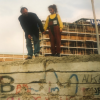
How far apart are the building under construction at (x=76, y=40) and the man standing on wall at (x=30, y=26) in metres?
25.5

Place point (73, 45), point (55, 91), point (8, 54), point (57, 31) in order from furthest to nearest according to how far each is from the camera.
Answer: point (73, 45), point (8, 54), point (57, 31), point (55, 91)

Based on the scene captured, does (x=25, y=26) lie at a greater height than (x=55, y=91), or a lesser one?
greater

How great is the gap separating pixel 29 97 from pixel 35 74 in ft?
2.04

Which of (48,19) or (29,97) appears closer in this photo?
(29,97)

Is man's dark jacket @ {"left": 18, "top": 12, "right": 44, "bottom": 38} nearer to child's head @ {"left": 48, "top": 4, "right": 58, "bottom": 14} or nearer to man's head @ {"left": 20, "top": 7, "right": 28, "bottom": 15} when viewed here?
man's head @ {"left": 20, "top": 7, "right": 28, "bottom": 15}

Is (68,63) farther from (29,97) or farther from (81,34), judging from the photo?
(81,34)

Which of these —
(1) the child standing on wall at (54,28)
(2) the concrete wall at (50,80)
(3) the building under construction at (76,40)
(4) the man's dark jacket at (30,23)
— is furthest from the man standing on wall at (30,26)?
(3) the building under construction at (76,40)

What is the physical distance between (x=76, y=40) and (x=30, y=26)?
28753 mm

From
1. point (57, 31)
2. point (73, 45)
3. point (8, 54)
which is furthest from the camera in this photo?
point (73, 45)

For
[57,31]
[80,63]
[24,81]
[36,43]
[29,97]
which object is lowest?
[29,97]

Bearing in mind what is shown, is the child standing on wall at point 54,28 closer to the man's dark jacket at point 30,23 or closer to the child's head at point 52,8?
the child's head at point 52,8

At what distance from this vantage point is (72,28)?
1342 inches

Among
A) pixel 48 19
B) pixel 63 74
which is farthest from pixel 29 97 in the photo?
pixel 48 19

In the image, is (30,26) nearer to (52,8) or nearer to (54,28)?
(54,28)
